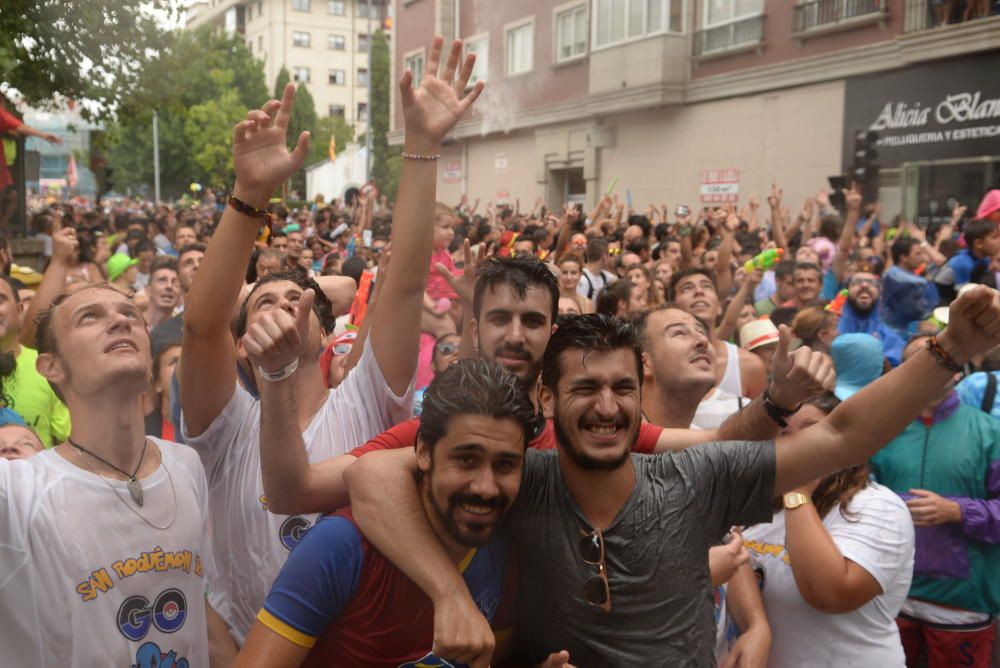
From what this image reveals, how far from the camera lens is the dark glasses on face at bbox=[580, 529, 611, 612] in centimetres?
217

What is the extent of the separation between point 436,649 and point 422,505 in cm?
35

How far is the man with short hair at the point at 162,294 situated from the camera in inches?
247

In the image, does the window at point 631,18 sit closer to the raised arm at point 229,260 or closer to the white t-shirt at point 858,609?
the white t-shirt at point 858,609

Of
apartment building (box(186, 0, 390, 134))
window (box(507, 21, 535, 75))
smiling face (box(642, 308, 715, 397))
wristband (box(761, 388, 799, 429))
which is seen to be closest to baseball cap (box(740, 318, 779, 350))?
smiling face (box(642, 308, 715, 397))

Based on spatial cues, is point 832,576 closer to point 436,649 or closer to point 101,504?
point 436,649

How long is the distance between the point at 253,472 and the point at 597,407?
3.87 ft

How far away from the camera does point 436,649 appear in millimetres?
1977

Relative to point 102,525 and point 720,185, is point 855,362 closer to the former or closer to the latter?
point 102,525

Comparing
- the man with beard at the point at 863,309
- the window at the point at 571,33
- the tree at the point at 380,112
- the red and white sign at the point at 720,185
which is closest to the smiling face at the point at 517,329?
the man with beard at the point at 863,309

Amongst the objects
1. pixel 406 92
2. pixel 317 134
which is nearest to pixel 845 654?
pixel 406 92

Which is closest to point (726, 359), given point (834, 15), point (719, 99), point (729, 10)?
point (834, 15)

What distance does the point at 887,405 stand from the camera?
2207mm

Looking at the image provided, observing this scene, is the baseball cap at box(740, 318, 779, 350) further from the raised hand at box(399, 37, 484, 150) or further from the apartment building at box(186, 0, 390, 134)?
the apartment building at box(186, 0, 390, 134)

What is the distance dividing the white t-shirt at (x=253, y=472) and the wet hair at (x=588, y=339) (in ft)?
2.32
